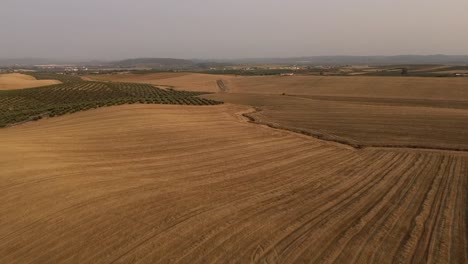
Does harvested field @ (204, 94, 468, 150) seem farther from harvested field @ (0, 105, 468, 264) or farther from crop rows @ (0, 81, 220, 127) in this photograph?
crop rows @ (0, 81, 220, 127)

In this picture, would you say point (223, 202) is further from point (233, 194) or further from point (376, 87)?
point (376, 87)

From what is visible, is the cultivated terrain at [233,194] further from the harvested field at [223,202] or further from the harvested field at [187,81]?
the harvested field at [187,81]

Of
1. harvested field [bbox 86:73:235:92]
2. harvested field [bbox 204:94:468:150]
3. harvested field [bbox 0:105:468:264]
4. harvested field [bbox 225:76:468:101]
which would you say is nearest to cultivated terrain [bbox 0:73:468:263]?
harvested field [bbox 0:105:468:264]

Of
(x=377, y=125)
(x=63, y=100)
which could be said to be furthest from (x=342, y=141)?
(x=63, y=100)

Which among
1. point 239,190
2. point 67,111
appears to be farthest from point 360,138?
point 67,111

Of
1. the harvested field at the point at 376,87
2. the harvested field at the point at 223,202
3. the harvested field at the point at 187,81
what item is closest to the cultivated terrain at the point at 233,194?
the harvested field at the point at 223,202
